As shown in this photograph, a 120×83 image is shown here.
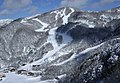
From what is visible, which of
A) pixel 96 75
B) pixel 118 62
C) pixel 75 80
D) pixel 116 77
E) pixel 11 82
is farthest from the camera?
pixel 11 82

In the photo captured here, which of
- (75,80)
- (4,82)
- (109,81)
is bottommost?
(4,82)

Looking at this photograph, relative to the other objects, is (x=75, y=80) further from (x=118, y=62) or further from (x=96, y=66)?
(x=118, y=62)

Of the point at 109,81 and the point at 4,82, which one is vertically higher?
the point at 109,81

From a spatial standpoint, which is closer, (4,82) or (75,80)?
(75,80)

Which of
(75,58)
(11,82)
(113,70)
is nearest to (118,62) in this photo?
(113,70)

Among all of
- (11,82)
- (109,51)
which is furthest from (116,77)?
(11,82)

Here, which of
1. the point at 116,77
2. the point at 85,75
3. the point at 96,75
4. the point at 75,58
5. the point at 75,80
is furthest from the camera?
the point at 75,58

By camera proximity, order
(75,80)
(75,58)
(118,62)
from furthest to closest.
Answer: (75,58) < (75,80) < (118,62)

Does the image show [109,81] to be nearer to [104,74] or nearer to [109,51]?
[104,74]

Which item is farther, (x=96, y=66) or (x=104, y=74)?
(x=96, y=66)
